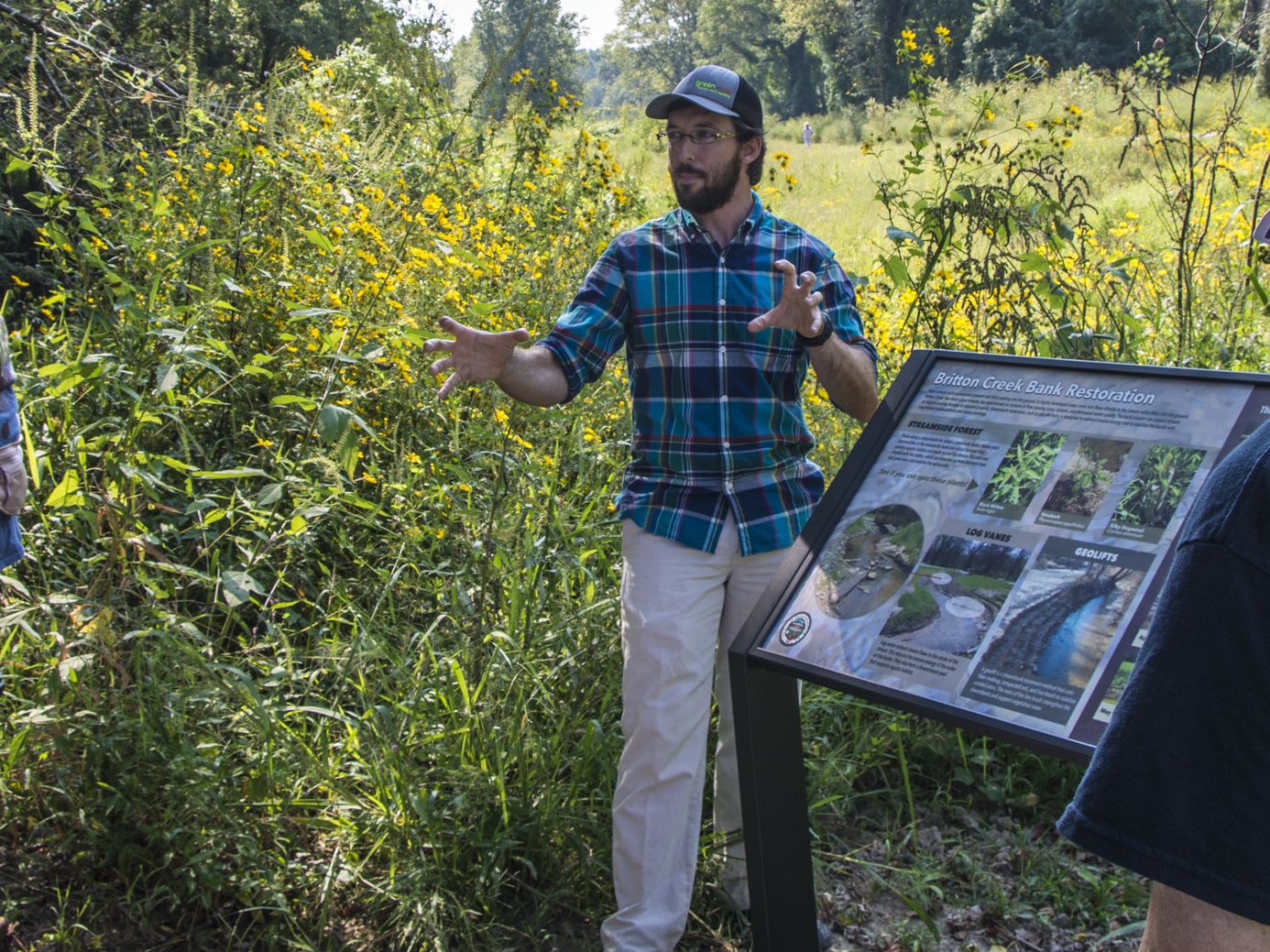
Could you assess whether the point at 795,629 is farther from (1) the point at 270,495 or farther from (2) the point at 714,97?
(1) the point at 270,495

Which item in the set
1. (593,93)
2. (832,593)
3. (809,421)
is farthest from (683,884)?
(593,93)

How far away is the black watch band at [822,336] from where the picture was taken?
2627mm

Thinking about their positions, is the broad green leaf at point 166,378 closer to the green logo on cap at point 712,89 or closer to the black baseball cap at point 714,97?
the black baseball cap at point 714,97

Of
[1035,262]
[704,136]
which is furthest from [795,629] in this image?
[1035,262]

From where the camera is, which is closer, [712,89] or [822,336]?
[822,336]

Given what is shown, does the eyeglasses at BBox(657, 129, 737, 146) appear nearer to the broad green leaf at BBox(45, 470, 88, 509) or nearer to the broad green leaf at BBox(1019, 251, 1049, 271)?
the broad green leaf at BBox(1019, 251, 1049, 271)

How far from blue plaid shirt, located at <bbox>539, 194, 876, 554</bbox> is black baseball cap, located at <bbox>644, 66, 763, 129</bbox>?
234 mm

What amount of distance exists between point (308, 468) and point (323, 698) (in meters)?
0.80

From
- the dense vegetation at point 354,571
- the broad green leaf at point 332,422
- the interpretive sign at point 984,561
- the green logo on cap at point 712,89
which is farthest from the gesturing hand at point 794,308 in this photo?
the broad green leaf at point 332,422

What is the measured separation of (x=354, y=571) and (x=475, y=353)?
1.41 meters

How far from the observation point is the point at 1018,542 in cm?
197

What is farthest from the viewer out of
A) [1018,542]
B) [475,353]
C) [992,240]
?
[992,240]

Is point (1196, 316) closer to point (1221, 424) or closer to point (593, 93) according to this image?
point (1221, 424)

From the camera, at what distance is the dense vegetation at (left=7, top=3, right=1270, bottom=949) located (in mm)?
2818
